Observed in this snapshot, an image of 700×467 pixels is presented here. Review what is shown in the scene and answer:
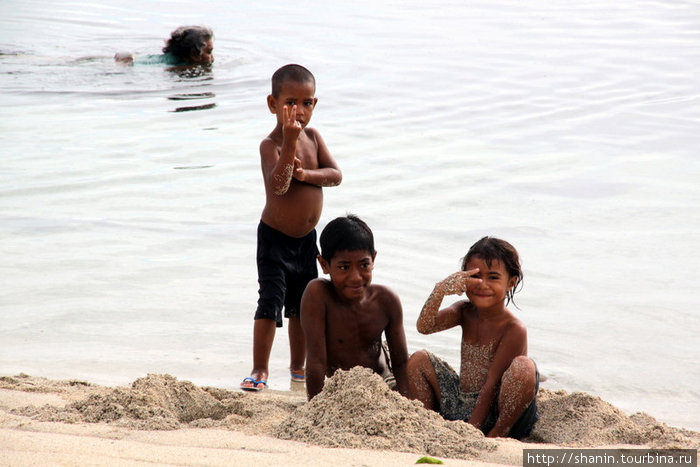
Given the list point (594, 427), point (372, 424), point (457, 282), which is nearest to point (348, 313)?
point (457, 282)

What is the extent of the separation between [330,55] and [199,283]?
9245 mm

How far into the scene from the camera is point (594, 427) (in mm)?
3521

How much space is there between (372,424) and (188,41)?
1072 centimetres

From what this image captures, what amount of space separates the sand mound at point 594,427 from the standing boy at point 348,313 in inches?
25.9

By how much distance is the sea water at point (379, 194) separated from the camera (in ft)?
16.1

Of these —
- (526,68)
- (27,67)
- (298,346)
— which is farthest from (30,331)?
(526,68)

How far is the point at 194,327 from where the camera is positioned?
16.7 feet

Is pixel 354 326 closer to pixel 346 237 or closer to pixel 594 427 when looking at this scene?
pixel 346 237

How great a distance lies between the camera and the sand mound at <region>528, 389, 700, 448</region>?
3357 mm

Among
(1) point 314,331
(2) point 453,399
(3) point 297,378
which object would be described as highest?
(1) point 314,331

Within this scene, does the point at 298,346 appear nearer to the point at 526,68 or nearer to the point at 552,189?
the point at 552,189

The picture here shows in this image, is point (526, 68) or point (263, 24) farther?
point (263, 24)

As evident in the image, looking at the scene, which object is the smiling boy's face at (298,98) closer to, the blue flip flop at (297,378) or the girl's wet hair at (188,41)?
the blue flip flop at (297,378)

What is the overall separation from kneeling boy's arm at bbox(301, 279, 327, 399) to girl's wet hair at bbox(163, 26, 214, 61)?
9.55 meters
